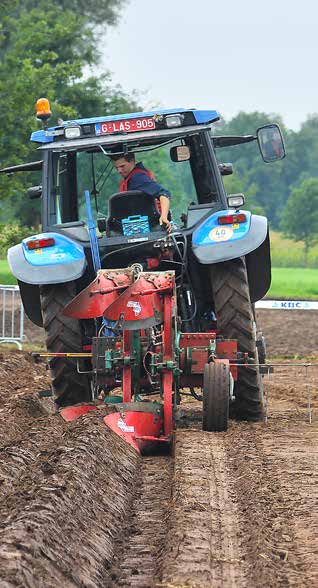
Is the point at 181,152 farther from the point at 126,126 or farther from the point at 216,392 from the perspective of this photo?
the point at 216,392

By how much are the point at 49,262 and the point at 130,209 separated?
87 centimetres

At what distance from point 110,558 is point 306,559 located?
90 cm

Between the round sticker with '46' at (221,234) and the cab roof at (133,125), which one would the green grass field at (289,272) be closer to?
the cab roof at (133,125)

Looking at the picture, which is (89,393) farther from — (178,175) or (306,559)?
(306,559)

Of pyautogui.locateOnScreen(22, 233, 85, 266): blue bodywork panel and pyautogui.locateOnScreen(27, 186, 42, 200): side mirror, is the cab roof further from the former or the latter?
pyautogui.locateOnScreen(22, 233, 85, 266): blue bodywork panel

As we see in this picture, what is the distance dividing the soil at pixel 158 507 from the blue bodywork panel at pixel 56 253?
128 cm

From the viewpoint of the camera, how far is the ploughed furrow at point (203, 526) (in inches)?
205

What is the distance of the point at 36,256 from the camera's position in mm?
9984

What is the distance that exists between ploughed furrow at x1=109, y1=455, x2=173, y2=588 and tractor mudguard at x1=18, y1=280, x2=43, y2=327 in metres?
2.95

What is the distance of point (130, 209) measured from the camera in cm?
1030

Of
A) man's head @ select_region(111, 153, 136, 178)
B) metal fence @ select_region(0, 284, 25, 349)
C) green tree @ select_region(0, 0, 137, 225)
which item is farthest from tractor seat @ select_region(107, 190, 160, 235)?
green tree @ select_region(0, 0, 137, 225)

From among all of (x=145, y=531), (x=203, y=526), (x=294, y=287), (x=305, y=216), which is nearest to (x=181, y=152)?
(x=145, y=531)

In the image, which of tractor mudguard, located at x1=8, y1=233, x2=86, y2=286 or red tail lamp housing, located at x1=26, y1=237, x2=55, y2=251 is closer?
tractor mudguard, located at x1=8, y1=233, x2=86, y2=286

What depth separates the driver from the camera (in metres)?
10.1
